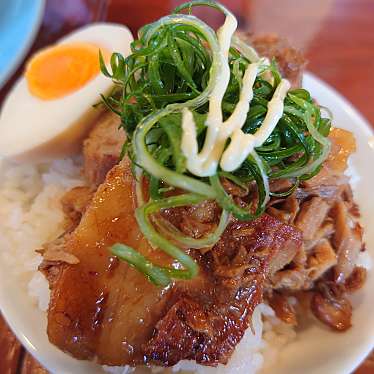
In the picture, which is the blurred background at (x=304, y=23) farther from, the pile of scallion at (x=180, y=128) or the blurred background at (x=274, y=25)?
the pile of scallion at (x=180, y=128)

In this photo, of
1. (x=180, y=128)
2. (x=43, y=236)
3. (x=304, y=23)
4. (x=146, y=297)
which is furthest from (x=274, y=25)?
(x=146, y=297)


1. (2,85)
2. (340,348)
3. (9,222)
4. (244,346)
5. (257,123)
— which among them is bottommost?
(2,85)

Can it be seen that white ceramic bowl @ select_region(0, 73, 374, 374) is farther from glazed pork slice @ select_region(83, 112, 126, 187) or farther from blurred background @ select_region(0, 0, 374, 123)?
blurred background @ select_region(0, 0, 374, 123)

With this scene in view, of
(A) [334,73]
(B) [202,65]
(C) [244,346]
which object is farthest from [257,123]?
(A) [334,73]

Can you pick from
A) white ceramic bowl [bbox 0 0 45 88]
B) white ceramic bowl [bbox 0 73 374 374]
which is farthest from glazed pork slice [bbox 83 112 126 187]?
white ceramic bowl [bbox 0 0 45 88]

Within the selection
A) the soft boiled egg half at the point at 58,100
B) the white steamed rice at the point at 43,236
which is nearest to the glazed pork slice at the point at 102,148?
the soft boiled egg half at the point at 58,100

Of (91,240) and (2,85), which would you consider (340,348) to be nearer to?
(91,240)
